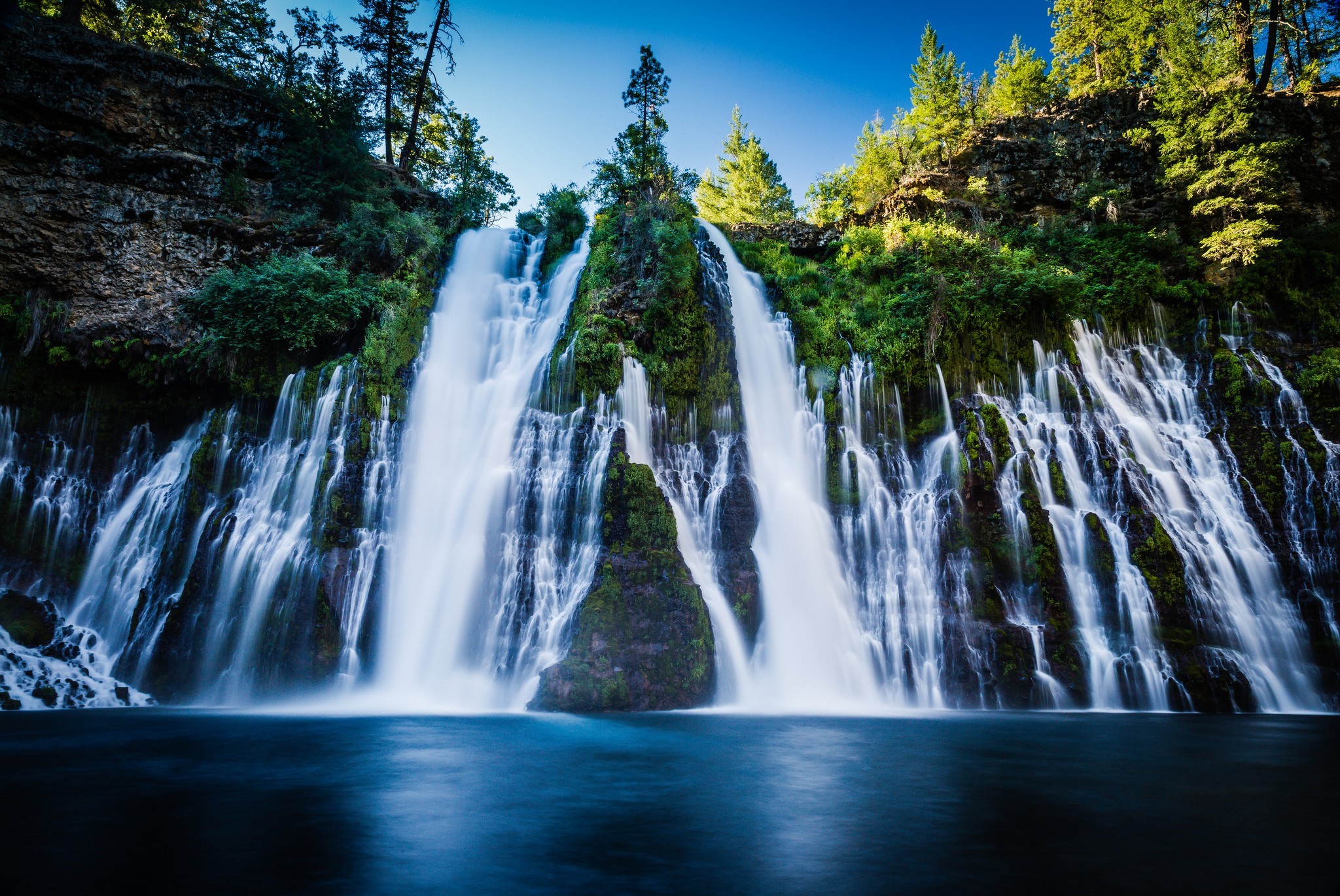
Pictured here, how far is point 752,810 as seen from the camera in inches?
194

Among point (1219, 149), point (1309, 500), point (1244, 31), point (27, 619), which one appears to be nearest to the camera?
point (27, 619)

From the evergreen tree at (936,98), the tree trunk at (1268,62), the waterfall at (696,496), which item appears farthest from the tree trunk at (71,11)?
the tree trunk at (1268,62)

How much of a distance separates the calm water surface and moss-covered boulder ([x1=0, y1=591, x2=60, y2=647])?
4.85 meters

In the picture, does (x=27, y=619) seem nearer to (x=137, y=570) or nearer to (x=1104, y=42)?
(x=137, y=570)

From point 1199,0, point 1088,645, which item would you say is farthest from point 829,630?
point 1199,0

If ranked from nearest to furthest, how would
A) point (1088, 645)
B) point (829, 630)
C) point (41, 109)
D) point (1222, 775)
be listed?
point (1222, 775)
point (1088, 645)
point (829, 630)
point (41, 109)

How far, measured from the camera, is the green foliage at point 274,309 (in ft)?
47.6

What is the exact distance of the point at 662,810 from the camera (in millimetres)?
4863

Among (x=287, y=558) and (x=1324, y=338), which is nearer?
(x=287, y=558)

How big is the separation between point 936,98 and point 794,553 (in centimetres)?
2636

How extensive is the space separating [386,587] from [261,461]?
4.52 meters

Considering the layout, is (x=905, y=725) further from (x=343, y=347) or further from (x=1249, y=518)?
(x=343, y=347)

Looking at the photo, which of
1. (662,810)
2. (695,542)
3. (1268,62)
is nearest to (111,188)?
(695,542)

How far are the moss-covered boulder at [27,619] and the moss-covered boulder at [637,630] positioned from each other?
10125 mm
